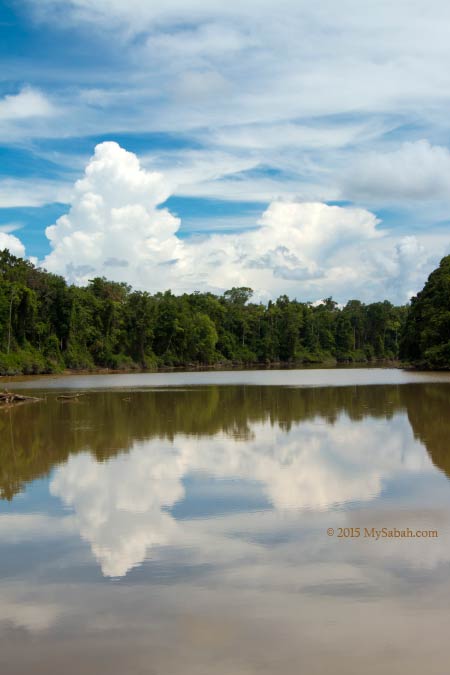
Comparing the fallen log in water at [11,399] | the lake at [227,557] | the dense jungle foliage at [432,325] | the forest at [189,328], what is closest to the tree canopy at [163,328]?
the forest at [189,328]

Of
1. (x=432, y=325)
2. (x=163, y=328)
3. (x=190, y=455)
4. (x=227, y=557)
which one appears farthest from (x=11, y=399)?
(x=163, y=328)

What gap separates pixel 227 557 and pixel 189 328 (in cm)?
9677

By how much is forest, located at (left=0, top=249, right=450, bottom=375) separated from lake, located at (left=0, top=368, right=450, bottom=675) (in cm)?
5079

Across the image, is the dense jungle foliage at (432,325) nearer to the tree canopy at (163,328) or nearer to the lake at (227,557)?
the tree canopy at (163,328)

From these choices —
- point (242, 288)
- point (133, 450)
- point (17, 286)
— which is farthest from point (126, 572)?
point (242, 288)

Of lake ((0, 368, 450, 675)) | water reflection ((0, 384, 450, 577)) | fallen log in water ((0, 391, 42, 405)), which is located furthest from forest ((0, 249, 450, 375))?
lake ((0, 368, 450, 675))

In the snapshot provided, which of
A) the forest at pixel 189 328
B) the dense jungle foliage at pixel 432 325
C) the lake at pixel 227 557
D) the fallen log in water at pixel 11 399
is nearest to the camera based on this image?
the lake at pixel 227 557

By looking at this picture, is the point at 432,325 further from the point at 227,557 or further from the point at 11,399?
the point at 227,557

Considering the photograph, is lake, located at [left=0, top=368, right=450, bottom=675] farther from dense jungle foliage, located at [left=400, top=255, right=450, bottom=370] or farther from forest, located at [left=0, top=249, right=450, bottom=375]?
forest, located at [left=0, top=249, right=450, bottom=375]

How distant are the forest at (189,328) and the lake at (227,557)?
5079cm

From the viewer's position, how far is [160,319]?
4035 inches

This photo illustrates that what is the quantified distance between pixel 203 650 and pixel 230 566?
2.14 metres

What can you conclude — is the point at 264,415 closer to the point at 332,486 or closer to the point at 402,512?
the point at 332,486

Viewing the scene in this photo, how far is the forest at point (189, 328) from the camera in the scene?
70.9 m
